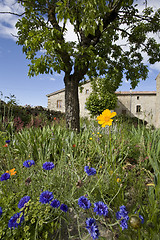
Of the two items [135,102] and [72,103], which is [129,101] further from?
[72,103]

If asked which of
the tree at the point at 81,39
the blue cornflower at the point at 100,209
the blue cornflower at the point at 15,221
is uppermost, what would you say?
the tree at the point at 81,39

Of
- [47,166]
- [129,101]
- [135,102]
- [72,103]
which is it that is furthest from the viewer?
[129,101]

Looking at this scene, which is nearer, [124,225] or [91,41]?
[124,225]

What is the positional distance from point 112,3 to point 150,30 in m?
2.47

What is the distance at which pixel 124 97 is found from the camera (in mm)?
23328

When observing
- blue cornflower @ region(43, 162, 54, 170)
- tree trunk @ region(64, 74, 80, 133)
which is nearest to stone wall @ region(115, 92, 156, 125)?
tree trunk @ region(64, 74, 80, 133)

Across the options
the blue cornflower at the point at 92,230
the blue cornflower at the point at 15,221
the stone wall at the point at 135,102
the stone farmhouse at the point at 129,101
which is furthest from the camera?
the stone wall at the point at 135,102

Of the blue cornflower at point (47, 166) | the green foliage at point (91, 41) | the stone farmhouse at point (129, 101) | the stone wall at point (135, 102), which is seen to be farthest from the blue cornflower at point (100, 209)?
the stone wall at point (135, 102)

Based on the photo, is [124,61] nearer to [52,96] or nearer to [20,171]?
[20,171]

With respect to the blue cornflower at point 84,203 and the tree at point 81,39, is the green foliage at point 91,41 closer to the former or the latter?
the tree at point 81,39

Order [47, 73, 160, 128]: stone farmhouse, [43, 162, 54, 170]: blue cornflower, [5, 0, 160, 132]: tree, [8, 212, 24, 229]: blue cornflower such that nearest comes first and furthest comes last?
[8, 212, 24, 229]: blue cornflower < [43, 162, 54, 170]: blue cornflower < [5, 0, 160, 132]: tree < [47, 73, 160, 128]: stone farmhouse

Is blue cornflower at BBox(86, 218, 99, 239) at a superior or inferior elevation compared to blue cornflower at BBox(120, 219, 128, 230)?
inferior

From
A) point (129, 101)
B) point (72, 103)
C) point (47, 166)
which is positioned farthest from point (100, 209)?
point (129, 101)

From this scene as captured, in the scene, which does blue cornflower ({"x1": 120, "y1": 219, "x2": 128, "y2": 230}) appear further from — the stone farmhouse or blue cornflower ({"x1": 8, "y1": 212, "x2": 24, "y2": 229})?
the stone farmhouse
